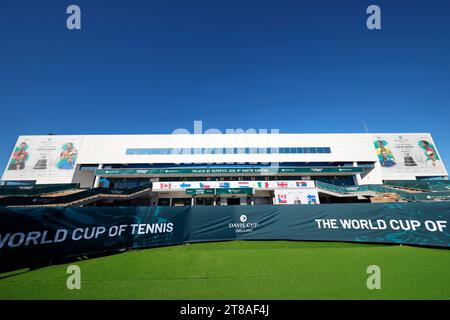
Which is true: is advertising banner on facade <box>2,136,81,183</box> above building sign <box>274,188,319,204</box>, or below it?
above

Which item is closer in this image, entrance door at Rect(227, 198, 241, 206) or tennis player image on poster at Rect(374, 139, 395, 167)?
entrance door at Rect(227, 198, 241, 206)

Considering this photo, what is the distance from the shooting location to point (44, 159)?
31.8 metres

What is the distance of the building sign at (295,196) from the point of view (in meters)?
22.3

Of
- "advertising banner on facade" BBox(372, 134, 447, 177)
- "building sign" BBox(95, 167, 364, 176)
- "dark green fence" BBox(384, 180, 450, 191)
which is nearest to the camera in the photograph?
"dark green fence" BBox(384, 180, 450, 191)

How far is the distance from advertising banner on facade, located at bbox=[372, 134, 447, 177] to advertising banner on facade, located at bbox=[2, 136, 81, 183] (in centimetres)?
5694

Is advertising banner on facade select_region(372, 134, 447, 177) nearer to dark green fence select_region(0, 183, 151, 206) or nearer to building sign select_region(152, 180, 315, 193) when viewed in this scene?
building sign select_region(152, 180, 315, 193)

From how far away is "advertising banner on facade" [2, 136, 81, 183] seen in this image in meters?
30.6

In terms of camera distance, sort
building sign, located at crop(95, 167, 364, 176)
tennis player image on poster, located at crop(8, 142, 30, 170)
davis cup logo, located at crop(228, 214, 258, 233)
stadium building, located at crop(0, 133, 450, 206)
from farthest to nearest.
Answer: tennis player image on poster, located at crop(8, 142, 30, 170)
building sign, located at crop(95, 167, 364, 176)
stadium building, located at crop(0, 133, 450, 206)
davis cup logo, located at crop(228, 214, 258, 233)

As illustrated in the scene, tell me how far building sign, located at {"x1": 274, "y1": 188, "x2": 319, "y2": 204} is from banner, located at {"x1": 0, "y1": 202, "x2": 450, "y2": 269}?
13384 millimetres

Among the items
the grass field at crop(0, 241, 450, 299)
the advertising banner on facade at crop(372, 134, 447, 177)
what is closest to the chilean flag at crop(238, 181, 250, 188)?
the grass field at crop(0, 241, 450, 299)

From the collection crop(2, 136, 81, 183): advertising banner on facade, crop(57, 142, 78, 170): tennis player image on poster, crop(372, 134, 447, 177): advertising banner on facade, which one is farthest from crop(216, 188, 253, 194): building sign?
crop(57, 142, 78, 170): tennis player image on poster

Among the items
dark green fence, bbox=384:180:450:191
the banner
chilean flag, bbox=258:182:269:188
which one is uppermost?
chilean flag, bbox=258:182:269:188
